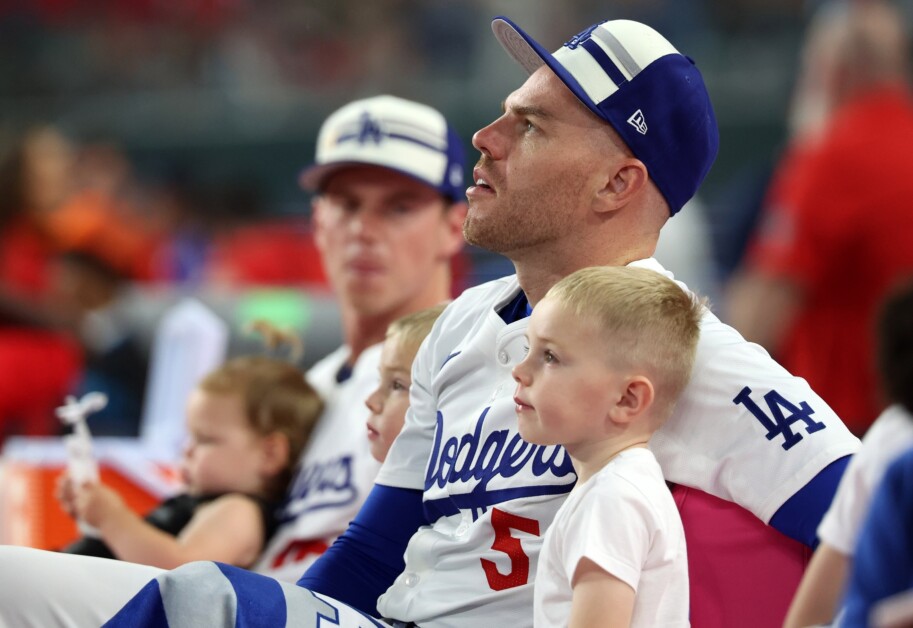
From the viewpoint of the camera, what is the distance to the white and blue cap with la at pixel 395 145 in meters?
3.69

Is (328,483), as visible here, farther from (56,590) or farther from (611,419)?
(611,419)

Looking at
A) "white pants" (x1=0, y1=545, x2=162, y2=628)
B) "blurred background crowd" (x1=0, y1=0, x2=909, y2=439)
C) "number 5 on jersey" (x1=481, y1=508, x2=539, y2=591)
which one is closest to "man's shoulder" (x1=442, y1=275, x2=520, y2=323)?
"number 5 on jersey" (x1=481, y1=508, x2=539, y2=591)

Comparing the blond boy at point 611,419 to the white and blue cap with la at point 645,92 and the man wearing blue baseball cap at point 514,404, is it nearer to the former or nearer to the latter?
the man wearing blue baseball cap at point 514,404

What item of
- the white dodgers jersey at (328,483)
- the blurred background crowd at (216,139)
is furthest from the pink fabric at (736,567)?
the blurred background crowd at (216,139)

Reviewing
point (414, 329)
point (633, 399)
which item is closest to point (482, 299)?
point (414, 329)

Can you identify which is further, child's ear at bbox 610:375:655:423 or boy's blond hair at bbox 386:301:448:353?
boy's blond hair at bbox 386:301:448:353

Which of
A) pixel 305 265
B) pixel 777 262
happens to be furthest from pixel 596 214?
pixel 305 265

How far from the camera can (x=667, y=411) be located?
222 centimetres

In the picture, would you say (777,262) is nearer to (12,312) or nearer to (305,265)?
(12,312)

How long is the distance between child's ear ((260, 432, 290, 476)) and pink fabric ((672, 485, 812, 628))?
146cm

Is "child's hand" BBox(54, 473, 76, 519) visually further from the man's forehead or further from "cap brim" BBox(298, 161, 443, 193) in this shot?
the man's forehead

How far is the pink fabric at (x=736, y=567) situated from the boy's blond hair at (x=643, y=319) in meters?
0.18

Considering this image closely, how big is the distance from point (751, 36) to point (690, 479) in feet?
30.1

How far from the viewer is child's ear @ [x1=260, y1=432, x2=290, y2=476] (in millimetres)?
3498
